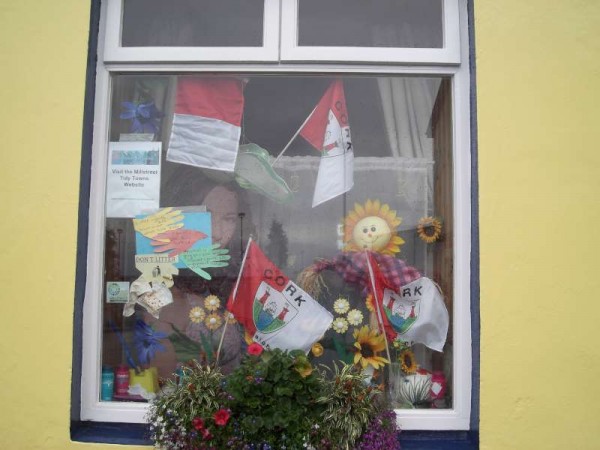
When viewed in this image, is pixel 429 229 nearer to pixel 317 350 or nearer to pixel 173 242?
pixel 317 350

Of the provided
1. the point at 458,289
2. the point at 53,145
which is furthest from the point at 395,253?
the point at 53,145

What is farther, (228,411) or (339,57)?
(339,57)

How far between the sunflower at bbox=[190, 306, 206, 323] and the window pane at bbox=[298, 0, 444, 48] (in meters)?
1.62

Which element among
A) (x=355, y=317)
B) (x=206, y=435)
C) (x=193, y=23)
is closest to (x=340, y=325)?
(x=355, y=317)

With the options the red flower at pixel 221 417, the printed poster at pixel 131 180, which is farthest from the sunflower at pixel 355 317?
the printed poster at pixel 131 180

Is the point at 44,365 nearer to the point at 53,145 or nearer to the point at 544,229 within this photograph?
the point at 53,145

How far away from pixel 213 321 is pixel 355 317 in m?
0.81

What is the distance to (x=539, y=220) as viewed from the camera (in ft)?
9.52

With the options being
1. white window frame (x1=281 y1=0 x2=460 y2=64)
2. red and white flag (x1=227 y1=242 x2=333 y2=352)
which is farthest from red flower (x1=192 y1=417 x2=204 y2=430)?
white window frame (x1=281 y1=0 x2=460 y2=64)

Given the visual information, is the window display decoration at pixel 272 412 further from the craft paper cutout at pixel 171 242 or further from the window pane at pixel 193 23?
the window pane at pixel 193 23

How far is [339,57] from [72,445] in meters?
2.49

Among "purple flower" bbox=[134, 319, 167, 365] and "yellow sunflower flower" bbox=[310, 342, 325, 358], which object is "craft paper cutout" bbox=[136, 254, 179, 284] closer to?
"purple flower" bbox=[134, 319, 167, 365]

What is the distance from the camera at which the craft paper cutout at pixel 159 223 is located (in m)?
3.26

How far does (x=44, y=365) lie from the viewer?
2.96 metres
